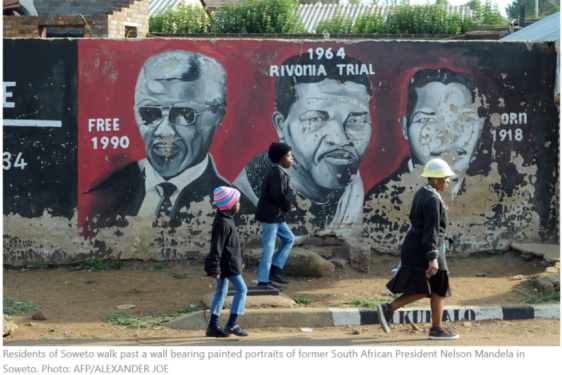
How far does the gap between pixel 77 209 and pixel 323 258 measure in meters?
3.17

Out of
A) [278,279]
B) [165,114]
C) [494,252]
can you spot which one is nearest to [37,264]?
[165,114]

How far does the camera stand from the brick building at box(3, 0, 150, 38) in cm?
1666

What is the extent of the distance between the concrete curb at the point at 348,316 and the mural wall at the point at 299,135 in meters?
2.04

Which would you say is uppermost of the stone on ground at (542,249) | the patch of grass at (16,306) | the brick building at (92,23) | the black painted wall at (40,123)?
the brick building at (92,23)

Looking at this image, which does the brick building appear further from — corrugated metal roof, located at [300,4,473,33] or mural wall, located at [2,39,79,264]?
corrugated metal roof, located at [300,4,473,33]

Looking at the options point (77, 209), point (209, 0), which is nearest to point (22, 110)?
point (77, 209)

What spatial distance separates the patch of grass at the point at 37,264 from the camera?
9.30 m

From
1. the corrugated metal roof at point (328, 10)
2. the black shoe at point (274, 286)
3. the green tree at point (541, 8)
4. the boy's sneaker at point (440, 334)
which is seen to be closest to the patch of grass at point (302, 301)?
the black shoe at point (274, 286)

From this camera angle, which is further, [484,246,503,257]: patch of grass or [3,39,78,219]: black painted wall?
[484,246,503,257]: patch of grass

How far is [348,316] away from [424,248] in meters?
1.30

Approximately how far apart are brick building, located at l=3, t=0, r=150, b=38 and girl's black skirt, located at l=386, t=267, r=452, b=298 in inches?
476

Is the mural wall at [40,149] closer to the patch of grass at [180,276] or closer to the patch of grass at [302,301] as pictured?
the patch of grass at [180,276]

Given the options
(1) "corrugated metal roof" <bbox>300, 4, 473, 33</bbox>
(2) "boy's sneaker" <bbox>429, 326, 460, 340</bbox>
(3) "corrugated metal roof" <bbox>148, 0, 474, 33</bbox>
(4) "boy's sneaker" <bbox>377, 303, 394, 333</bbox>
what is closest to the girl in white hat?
(2) "boy's sneaker" <bbox>429, 326, 460, 340</bbox>

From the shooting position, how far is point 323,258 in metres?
9.07
